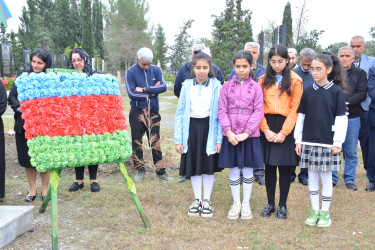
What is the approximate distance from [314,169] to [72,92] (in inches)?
106

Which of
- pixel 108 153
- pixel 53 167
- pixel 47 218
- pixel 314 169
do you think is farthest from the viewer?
pixel 47 218

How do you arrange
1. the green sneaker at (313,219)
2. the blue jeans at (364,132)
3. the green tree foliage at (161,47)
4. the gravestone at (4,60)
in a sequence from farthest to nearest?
the green tree foliage at (161,47)
the gravestone at (4,60)
the blue jeans at (364,132)
the green sneaker at (313,219)

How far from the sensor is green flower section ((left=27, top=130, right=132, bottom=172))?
10.5ft

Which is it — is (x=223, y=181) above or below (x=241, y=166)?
below

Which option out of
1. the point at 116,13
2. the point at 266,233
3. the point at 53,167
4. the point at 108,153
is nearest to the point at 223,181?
the point at 266,233

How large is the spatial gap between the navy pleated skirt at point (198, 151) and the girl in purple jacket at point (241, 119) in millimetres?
181

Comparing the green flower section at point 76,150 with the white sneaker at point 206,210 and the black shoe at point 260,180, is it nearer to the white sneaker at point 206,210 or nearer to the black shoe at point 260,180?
the white sneaker at point 206,210

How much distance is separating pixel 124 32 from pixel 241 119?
37.0 metres

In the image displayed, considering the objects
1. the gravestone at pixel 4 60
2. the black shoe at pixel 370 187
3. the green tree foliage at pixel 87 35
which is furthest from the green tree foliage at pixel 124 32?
the black shoe at pixel 370 187

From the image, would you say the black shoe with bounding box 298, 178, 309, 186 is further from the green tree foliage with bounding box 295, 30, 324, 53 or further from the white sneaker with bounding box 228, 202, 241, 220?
the green tree foliage with bounding box 295, 30, 324, 53

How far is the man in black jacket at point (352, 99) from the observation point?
498 centimetres

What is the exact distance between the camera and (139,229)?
12.1ft

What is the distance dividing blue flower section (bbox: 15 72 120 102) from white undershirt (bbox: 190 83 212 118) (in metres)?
0.96

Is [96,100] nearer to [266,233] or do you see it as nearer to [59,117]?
[59,117]
